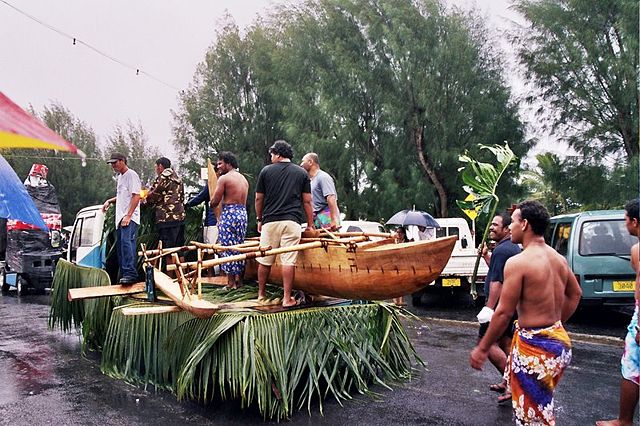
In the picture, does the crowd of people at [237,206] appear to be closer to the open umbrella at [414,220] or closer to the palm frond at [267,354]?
the palm frond at [267,354]

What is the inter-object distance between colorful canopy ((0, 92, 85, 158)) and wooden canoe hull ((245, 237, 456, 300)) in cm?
274

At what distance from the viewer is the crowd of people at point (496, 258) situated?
3467 millimetres

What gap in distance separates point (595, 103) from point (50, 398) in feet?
48.7

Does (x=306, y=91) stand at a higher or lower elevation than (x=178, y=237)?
higher

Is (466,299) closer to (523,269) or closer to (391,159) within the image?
(391,159)

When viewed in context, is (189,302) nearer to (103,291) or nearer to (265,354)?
(265,354)

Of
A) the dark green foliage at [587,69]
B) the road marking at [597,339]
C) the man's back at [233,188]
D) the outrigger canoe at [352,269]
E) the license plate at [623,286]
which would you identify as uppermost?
the dark green foliage at [587,69]

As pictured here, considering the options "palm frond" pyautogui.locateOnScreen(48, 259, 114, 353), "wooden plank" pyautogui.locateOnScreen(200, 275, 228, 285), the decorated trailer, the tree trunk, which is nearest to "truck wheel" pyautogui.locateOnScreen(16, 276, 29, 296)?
the decorated trailer

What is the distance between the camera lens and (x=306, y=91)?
21391 mm

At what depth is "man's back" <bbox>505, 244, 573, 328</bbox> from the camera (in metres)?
3.48

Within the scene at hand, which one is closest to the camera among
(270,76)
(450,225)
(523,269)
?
(523,269)

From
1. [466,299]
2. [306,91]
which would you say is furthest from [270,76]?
[466,299]

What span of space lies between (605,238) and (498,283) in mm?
4699

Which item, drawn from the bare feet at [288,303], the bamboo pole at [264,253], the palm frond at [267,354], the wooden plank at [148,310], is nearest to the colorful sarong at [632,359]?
the palm frond at [267,354]
